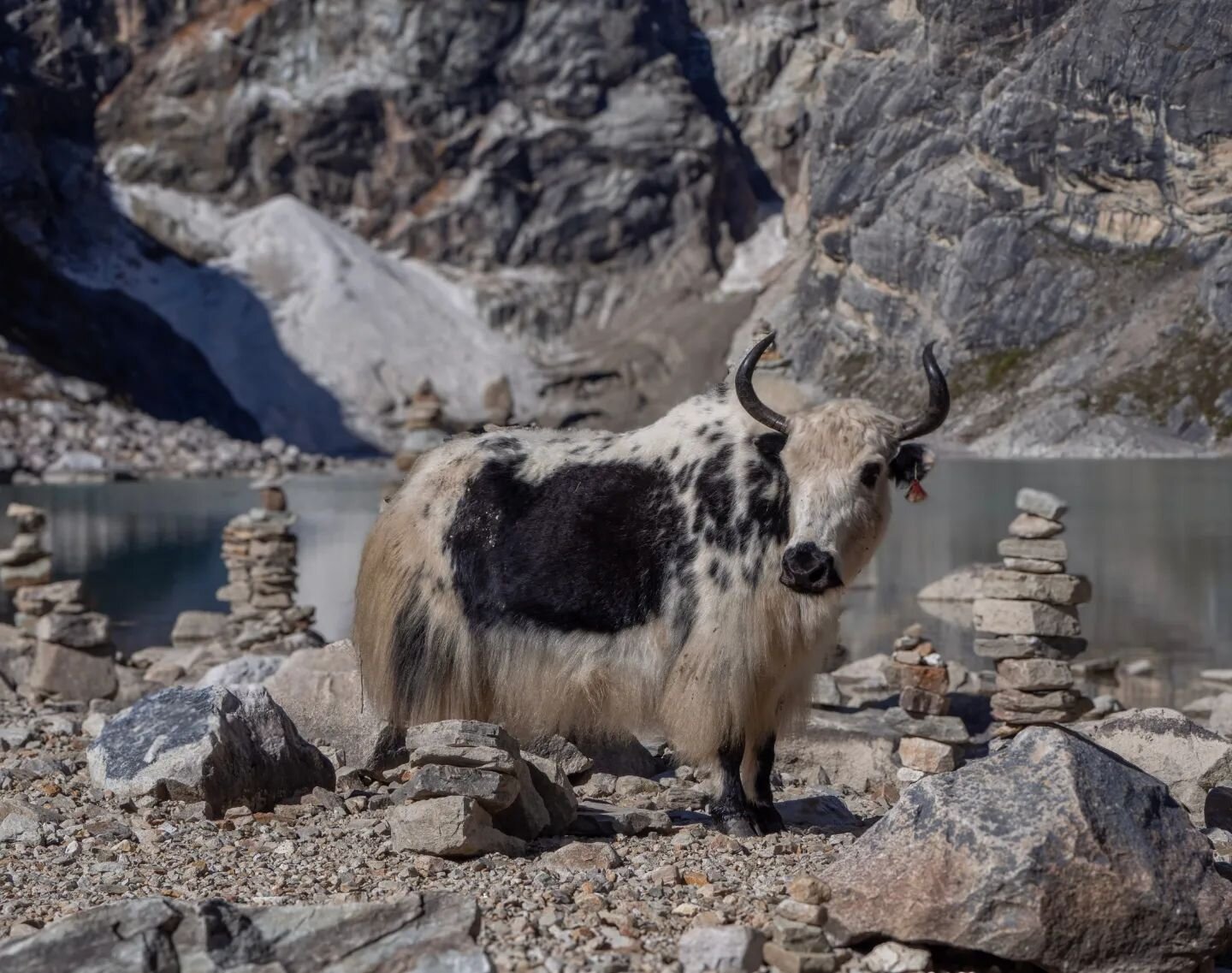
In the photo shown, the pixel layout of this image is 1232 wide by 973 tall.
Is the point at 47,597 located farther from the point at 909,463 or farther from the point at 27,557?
the point at 909,463

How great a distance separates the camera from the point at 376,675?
21.7 feet

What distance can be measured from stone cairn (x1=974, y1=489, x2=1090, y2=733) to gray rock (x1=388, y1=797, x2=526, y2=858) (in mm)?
5902

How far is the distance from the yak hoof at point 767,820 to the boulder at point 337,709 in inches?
66.7

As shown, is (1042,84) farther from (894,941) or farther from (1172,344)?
(894,941)

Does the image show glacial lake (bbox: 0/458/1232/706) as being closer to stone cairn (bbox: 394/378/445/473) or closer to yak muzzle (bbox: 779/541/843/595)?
stone cairn (bbox: 394/378/445/473)

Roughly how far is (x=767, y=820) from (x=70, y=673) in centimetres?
687

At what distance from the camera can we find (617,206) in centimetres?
9369

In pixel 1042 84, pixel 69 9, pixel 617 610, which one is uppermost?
pixel 69 9

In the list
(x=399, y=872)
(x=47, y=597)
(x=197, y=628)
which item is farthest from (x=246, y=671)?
(x=197, y=628)

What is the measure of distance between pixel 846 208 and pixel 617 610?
248 feet

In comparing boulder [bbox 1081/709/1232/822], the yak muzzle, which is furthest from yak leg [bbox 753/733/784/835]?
boulder [bbox 1081/709/1232/822]

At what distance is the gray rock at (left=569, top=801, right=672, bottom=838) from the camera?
5.37 meters

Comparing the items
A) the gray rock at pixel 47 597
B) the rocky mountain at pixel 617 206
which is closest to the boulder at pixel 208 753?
the gray rock at pixel 47 597

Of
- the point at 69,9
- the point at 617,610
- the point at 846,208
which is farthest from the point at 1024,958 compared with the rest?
the point at 69,9
